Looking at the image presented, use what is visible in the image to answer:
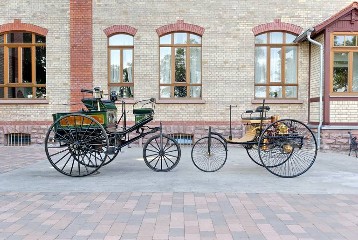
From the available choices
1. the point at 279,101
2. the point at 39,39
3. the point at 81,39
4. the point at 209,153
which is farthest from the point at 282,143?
the point at 39,39

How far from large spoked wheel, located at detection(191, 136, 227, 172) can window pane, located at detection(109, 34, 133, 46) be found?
21.1 feet

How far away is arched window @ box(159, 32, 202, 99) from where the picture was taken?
13641mm

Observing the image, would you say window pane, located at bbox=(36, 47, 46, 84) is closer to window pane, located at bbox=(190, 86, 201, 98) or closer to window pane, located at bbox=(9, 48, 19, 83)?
window pane, located at bbox=(9, 48, 19, 83)

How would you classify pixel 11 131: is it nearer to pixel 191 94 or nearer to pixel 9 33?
pixel 9 33

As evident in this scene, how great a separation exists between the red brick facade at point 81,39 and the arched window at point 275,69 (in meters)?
5.94

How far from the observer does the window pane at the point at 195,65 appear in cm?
1370

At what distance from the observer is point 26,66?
1392 centimetres

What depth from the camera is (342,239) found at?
409cm

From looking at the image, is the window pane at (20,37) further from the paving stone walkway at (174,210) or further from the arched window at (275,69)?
the arched window at (275,69)

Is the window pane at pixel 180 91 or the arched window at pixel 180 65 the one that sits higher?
the arched window at pixel 180 65

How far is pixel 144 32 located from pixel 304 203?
9468 mm

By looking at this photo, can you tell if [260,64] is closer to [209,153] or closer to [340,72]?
[340,72]

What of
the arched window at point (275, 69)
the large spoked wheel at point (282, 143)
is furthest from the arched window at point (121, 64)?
the large spoked wheel at point (282, 143)

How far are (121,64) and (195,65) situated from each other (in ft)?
8.67
